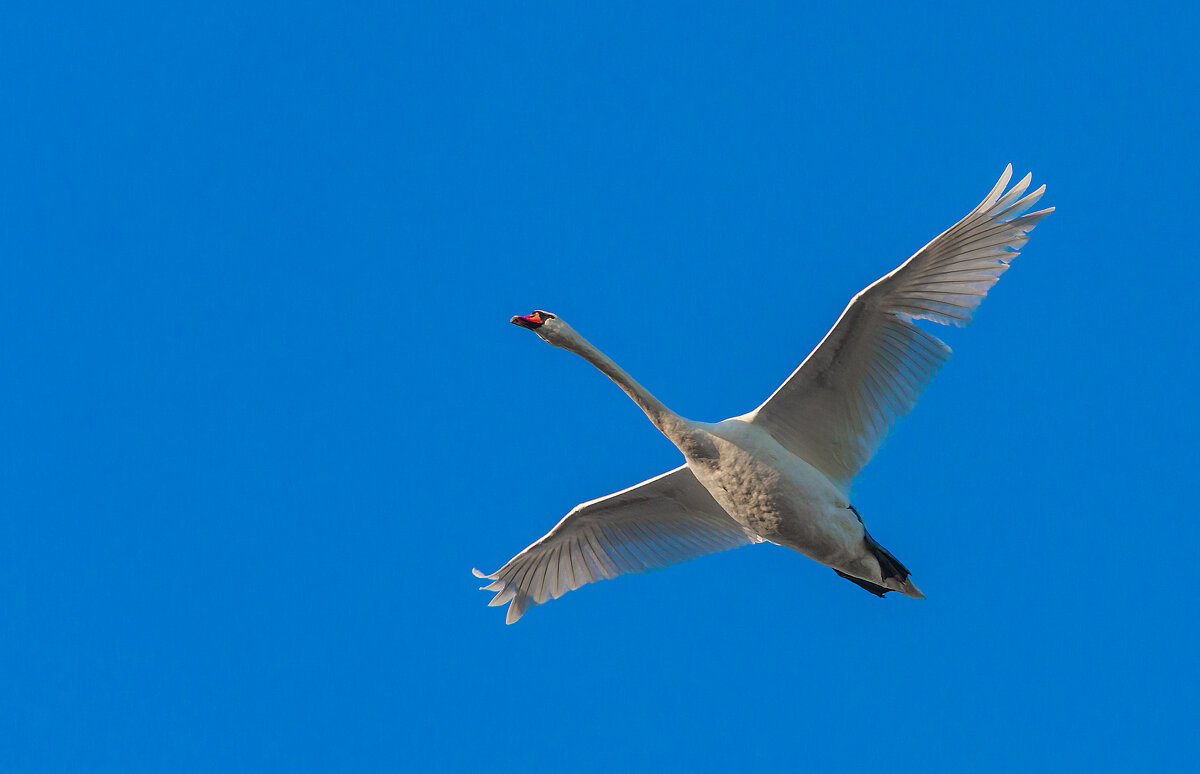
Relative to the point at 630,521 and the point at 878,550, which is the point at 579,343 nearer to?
the point at 630,521

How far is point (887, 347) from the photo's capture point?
15281 millimetres

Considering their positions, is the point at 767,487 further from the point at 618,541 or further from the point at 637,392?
→ the point at 618,541

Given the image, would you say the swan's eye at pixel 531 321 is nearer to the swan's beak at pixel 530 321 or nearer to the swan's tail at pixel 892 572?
the swan's beak at pixel 530 321

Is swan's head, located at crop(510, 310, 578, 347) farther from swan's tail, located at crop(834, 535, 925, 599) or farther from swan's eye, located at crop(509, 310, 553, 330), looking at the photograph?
swan's tail, located at crop(834, 535, 925, 599)

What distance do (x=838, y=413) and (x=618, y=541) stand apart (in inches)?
137

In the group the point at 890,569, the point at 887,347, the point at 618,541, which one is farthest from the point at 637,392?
the point at 890,569

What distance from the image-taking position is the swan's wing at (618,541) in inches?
664

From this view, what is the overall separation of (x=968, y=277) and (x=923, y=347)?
3.07ft

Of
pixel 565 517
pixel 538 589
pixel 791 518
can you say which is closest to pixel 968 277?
pixel 791 518

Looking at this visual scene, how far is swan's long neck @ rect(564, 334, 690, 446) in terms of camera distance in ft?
50.4

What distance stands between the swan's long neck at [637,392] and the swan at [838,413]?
1 cm

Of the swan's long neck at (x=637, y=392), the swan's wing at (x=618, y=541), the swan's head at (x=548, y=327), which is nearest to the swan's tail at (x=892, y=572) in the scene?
the swan's wing at (x=618, y=541)

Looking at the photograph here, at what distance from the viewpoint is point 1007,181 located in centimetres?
1474

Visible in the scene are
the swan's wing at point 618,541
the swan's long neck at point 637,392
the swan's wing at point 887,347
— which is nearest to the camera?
the swan's wing at point 887,347
